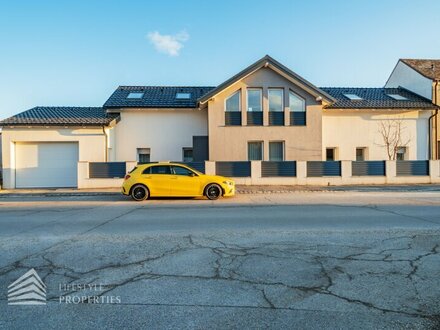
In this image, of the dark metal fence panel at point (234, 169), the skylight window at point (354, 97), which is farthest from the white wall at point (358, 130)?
the dark metal fence panel at point (234, 169)

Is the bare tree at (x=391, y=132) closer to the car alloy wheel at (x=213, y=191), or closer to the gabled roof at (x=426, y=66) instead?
the gabled roof at (x=426, y=66)

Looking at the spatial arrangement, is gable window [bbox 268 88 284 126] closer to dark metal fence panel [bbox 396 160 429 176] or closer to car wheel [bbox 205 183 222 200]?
dark metal fence panel [bbox 396 160 429 176]

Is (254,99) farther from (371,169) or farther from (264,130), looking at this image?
(371,169)

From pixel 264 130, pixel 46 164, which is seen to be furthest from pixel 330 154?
pixel 46 164

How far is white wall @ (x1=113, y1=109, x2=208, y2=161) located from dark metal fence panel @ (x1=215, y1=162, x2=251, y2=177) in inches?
→ 160

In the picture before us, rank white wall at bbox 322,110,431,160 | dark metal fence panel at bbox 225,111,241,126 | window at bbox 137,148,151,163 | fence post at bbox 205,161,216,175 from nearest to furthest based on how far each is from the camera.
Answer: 1. fence post at bbox 205,161,216,175
2. dark metal fence panel at bbox 225,111,241,126
3. window at bbox 137,148,151,163
4. white wall at bbox 322,110,431,160

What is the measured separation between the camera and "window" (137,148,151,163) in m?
20.2

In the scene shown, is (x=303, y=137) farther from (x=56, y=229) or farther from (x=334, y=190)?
(x=56, y=229)

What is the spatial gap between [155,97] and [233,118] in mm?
6103

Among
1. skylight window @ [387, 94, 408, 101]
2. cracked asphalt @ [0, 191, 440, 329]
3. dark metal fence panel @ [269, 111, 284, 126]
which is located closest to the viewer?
cracked asphalt @ [0, 191, 440, 329]

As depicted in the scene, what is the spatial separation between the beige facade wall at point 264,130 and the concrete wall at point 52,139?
22.4 feet

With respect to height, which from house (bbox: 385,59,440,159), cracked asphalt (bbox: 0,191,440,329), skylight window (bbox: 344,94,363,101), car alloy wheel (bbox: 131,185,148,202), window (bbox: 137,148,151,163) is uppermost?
house (bbox: 385,59,440,159)

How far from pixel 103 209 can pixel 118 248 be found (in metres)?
5.09

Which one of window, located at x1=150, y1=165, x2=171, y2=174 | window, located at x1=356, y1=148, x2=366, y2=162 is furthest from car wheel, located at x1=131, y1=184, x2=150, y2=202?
window, located at x1=356, y1=148, x2=366, y2=162
